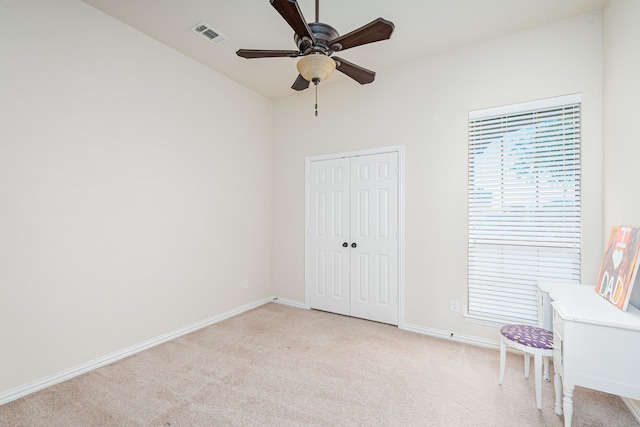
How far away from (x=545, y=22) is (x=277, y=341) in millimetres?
3966

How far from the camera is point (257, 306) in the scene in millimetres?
4176

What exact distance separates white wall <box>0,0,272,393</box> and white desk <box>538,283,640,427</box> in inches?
132

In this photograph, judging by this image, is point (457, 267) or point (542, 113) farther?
point (457, 267)

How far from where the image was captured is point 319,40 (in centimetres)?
190

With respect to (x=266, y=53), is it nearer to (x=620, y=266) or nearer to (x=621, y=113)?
(x=621, y=113)

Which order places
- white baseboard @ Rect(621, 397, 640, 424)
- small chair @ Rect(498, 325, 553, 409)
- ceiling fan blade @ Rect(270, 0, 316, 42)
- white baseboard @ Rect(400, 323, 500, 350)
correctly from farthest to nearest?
white baseboard @ Rect(400, 323, 500, 350)
small chair @ Rect(498, 325, 553, 409)
white baseboard @ Rect(621, 397, 640, 424)
ceiling fan blade @ Rect(270, 0, 316, 42)

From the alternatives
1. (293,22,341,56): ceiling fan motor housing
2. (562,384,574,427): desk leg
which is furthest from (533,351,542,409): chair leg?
(293,22,341,56): ceiling fan motor housing

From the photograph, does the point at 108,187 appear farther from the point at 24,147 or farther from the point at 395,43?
the point at 395,43

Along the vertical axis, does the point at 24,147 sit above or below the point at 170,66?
below

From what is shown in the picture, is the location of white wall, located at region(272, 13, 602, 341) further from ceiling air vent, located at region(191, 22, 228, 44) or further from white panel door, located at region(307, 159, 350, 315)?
ceiling air vent, located at region(191, 22, 228, 44)

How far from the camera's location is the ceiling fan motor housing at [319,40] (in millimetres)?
1862

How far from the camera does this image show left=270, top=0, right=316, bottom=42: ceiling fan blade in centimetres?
152

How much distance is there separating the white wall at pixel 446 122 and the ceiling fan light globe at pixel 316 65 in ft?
4.54

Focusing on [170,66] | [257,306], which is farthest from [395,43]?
[257,306]
